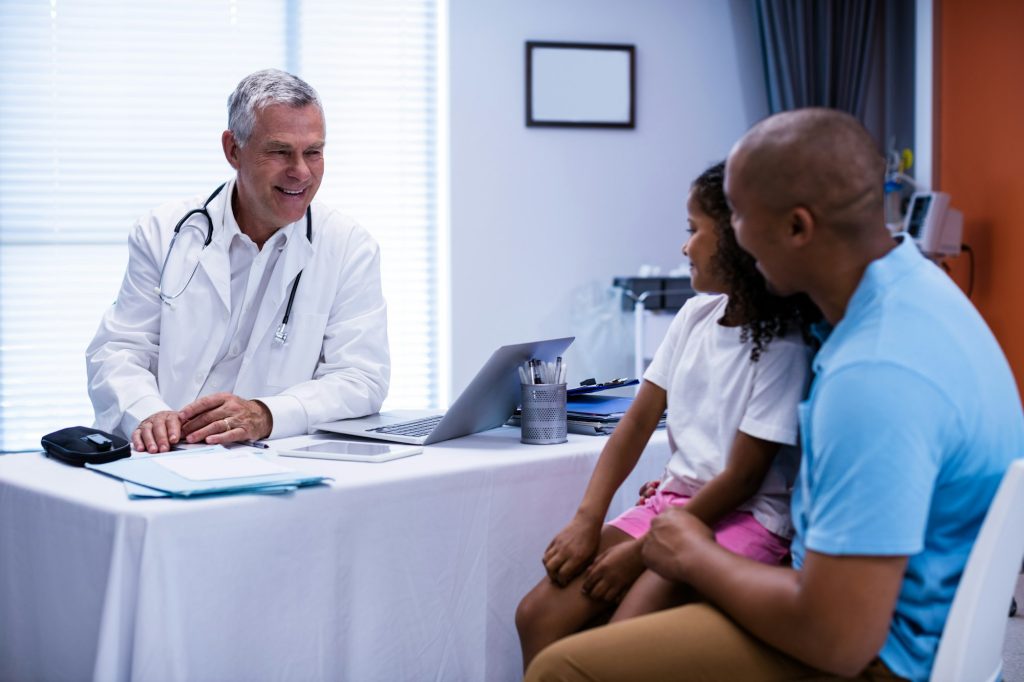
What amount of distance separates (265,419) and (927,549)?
3.97ft

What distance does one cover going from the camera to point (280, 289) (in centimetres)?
227

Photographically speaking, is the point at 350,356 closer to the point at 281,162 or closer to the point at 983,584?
the point at 281,162

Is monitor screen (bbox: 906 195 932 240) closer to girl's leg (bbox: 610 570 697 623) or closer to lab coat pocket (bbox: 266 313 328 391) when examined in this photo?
lab coat pocket (bbox: 266 313 328 391)

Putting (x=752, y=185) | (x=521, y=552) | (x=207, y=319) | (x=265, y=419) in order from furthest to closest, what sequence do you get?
(x=207, y=319), (x=265, y=419), (x=521, y=552), (x=752, y=185)

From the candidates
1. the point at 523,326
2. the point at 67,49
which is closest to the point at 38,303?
the point at 67,49

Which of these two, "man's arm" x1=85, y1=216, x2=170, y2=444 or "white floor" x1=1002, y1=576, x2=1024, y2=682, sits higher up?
"man's arm" x1=85, y1=216, x2=170, y2=444

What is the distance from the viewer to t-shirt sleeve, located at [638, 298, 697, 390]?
156cm

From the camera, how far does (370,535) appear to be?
57.4 inches

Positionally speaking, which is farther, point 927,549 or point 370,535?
point 370,535

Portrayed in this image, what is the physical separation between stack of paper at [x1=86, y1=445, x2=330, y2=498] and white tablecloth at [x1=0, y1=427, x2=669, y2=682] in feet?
0.07

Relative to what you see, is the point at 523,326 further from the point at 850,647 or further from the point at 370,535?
the point at 850,647

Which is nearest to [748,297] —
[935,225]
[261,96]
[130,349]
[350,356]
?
[350,356]

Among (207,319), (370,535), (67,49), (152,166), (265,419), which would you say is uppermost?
(67,49)

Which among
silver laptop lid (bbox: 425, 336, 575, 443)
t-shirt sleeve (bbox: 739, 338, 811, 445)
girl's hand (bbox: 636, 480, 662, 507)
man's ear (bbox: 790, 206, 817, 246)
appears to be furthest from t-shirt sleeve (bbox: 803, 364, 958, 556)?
silver laptop lid (bbox: 425, 336, 575, 443)
